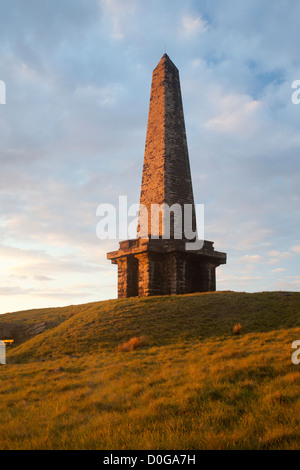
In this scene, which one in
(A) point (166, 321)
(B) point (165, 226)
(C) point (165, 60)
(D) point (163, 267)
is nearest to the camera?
(A) point (166, 321)

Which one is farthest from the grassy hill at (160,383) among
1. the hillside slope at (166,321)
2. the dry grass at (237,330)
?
the dry grass at (237,330)

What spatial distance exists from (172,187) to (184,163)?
2354 millimetres

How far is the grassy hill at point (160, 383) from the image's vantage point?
5.33m

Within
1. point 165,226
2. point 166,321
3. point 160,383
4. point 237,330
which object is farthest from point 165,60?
point 160,383

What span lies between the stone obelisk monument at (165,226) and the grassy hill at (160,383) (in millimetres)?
3895

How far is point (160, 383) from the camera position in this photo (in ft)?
27.7

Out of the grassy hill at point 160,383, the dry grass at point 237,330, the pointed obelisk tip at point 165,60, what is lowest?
the grassy hill at point 160,383

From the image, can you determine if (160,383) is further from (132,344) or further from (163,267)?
(163,267)

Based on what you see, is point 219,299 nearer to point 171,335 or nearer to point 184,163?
point 171,335

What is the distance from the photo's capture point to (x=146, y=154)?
25.0 meters

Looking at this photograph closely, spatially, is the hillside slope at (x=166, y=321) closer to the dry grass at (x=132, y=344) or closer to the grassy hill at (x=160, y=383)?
the grassy hill at (x=160, y=383)

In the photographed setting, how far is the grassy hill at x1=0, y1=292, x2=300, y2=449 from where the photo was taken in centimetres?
533

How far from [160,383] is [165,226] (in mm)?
14478

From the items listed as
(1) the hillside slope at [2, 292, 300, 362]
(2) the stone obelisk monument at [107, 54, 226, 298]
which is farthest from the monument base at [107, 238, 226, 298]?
(1) the hillside slope at [2, 292, 300, 362]
